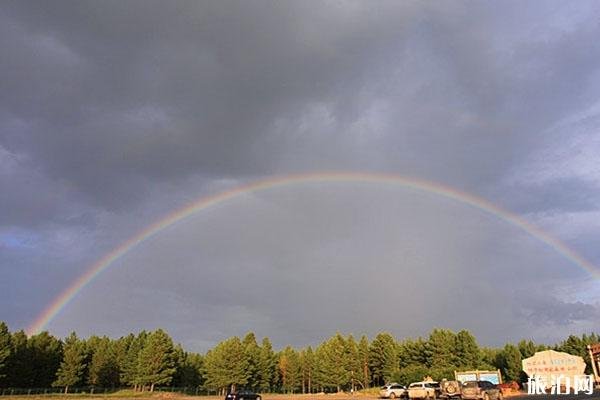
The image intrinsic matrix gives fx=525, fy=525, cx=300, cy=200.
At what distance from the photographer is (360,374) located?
373 feet

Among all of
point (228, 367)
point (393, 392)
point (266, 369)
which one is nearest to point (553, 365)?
point (393, 392)

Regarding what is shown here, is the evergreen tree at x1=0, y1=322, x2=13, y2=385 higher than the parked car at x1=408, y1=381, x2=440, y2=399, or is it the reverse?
the evergreen tree at x1=0, y1=322, x2=13, y2=385

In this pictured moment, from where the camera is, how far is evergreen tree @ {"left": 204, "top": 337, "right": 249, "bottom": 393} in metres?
104

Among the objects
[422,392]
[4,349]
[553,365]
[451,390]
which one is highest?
[4,349]

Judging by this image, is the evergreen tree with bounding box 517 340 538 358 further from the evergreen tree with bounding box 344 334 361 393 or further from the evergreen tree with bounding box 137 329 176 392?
the evergreen tree with bounding box 137 329 176 392

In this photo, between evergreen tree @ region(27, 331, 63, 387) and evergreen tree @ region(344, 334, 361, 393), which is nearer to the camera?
evergreen tree @ region(27, 331, 63, 387)

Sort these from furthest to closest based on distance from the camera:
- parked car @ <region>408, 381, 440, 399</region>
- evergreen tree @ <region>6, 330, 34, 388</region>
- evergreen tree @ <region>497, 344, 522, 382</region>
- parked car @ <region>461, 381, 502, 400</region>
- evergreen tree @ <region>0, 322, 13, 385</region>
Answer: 1. evergreen tree @ <region>497, 344, 522, 382</region>
2. evergreen tree @ <region>6, 330, 34, 388</region>
3. evergreen tree @ <region>0, 322, 13, 385</region>
4. parked car @ <region>408, 381, 440, 399</region>
5. parked car @ <region>461, 381, 502, 400</region>

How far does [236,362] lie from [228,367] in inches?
72.4

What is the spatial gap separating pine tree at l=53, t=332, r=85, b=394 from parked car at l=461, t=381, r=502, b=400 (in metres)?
84.7

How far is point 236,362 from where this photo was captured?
10594cm

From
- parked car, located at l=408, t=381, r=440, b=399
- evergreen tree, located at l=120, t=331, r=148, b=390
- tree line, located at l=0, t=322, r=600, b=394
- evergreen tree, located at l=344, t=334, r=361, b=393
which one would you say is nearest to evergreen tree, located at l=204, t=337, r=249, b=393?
tree line, located at l=0, t=322, r=600, b=394

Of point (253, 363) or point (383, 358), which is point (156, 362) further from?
point (383, 358)

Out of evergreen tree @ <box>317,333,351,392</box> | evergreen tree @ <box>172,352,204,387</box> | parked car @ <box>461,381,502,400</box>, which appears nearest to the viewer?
parked car @ <box>461,381,502,400</box>

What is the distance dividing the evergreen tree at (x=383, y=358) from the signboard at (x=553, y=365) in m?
44.2
